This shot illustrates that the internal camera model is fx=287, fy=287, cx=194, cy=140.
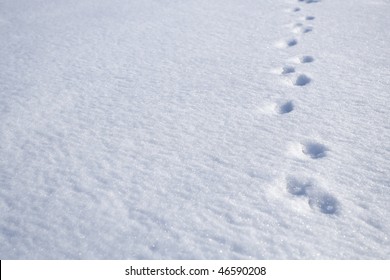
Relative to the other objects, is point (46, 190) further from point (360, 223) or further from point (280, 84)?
point (280, 84)

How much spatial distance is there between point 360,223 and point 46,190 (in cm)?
128

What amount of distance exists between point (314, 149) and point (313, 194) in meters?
0.29

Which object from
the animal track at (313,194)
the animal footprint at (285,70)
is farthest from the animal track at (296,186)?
the animal footprint at (285,70)

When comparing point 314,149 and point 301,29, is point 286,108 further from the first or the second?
point 301,29

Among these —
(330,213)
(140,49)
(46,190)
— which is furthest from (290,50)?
(46,190)

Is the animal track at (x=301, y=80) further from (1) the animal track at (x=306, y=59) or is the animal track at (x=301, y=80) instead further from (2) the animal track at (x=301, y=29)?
(2) the animal track at (x=301, y=29)

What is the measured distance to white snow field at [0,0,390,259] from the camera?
1.06 meters

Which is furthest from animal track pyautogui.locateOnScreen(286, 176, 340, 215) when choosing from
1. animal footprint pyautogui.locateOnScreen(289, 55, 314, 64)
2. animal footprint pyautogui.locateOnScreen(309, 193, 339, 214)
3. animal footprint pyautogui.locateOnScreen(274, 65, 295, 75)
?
animal footprint pyautogui.locateOnScreen(289, 55, 314, 64)

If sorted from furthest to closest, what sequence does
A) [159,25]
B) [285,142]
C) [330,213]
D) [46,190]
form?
[159,25]
[285,142]
[46,190]
[330,213]

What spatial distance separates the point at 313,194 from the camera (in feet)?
3.86

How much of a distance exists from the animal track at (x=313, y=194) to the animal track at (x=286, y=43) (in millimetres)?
1398

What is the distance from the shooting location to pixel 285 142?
55.8 inches

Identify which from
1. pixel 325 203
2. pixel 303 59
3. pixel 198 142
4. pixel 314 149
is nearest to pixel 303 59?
pixel 303 59
